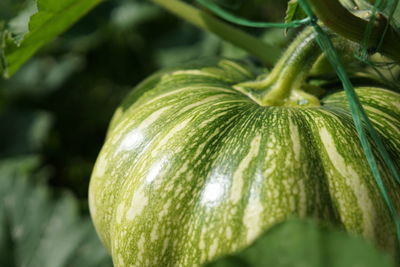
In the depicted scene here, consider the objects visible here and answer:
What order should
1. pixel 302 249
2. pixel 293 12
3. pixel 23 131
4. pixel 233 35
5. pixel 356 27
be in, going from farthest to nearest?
pixel 23 131, pixel 233 35, pixel 293 12, pixel 356 27, pixel 302 249

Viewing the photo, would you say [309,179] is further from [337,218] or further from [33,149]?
[33,149]

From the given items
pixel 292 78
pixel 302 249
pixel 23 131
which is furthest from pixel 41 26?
pixel 23 131

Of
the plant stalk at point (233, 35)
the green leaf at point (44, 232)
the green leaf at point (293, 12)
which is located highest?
the green leaf at point (293, 12)

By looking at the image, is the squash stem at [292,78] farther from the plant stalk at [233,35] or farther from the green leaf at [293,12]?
the plant stalk at [233,35]

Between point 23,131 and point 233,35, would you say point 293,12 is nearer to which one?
point 233,35

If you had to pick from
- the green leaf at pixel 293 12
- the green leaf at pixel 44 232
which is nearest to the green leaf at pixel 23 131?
the green leaf at pixel 44 232

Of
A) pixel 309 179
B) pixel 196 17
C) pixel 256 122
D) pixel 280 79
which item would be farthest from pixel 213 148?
pixel 196 17

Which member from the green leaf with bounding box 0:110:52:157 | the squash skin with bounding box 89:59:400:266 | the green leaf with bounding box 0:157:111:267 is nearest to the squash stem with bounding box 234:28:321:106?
the squash skin with bounding box 89:59:400:266
